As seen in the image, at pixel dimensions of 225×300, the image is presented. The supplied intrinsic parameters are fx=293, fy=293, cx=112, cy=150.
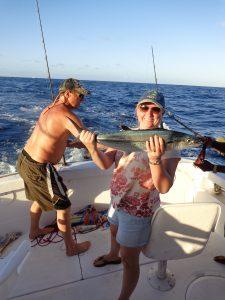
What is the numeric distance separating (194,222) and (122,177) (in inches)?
26.2

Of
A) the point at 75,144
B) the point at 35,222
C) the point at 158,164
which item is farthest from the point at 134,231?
the point at 35,222

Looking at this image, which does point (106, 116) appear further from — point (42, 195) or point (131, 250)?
point (131, 250)

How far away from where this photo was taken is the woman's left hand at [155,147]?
2.03 meters

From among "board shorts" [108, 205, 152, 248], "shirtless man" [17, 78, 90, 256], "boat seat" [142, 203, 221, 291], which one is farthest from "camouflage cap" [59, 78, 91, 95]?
"boat seat" [142, 203, 221, 291]

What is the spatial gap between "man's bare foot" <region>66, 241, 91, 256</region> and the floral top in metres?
1.34

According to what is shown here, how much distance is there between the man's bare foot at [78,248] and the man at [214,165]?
1.47m

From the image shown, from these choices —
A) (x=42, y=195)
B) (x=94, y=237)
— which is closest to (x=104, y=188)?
(x=94, y=237)

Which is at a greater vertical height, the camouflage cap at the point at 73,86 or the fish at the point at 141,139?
the camouflage cap at the point at 73,86

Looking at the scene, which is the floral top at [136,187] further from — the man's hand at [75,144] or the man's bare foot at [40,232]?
the man's bare foot at [40,232]

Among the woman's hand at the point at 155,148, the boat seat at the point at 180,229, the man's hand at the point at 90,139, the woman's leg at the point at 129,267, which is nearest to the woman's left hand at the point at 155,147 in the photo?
the woman's hand at the point at 155,148

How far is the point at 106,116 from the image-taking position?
1594cm

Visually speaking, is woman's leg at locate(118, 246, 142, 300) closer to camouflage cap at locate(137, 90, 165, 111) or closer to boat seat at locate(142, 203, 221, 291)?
boat seat at locate(142, 203, 221, 291)

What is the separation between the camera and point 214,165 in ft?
9.53

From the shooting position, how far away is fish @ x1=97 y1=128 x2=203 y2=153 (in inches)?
86.4
